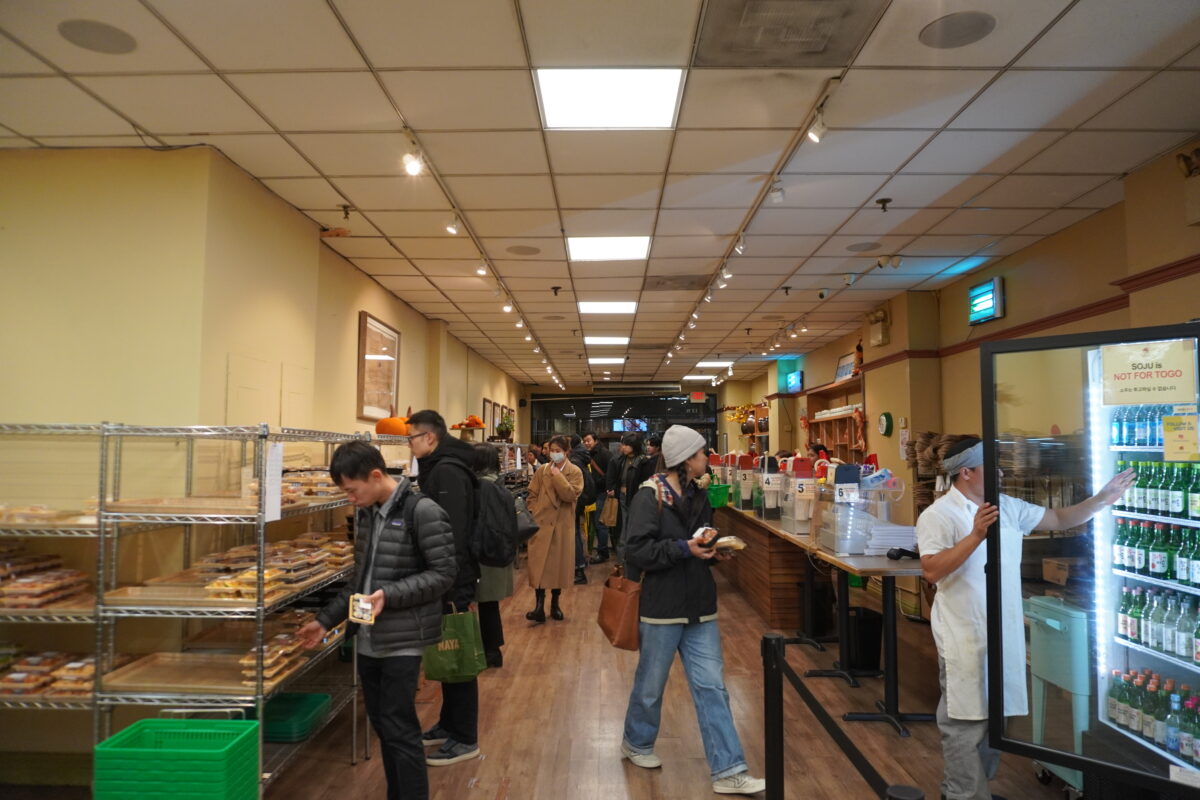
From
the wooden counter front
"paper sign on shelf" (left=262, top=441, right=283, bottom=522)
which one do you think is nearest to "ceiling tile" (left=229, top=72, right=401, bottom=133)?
"paper sign on shelf" (left=262, top=441, right=283, bottom=522)

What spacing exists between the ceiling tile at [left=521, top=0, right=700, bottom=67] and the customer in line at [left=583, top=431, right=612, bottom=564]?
5915mm

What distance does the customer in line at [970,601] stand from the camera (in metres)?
2.47

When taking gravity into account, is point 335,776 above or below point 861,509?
below

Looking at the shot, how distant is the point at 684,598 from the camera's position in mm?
3311

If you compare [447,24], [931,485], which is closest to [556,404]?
[931,485]

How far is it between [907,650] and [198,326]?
18.1 ft

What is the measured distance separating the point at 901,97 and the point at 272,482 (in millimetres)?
3555

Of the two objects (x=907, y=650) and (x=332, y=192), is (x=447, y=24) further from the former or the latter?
(x=907, y=650)

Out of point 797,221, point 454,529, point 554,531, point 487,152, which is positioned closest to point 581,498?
point 554,531

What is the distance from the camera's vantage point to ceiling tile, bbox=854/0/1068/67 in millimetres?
2949

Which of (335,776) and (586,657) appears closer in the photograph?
(335,776)

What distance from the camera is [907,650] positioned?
18.9 feet

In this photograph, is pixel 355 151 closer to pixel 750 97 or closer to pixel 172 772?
pixel 750 97

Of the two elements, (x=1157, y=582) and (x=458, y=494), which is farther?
(x=458, y=494)
